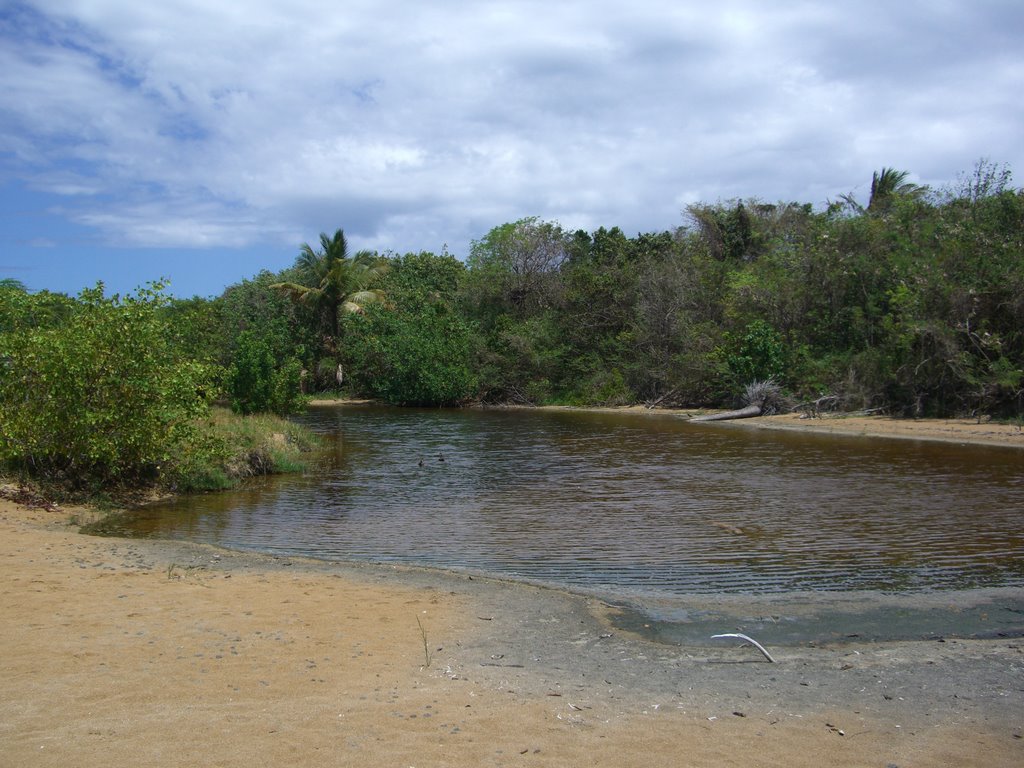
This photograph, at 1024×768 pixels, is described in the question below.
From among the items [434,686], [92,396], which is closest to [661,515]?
[434,686]

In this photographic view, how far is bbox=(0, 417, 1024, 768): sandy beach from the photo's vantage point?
16.7ft

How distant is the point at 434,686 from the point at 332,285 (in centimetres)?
4814

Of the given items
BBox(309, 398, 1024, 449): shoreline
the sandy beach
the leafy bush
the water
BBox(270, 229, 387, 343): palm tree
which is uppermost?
BBox(270, 229, 387, 343): palm tree

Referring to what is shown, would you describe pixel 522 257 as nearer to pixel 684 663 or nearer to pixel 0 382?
pixel 0 382

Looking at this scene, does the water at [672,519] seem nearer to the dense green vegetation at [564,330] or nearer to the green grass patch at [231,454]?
the green grass patch at [231,454]

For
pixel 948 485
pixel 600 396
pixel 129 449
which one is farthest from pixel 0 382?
pixel 600 396

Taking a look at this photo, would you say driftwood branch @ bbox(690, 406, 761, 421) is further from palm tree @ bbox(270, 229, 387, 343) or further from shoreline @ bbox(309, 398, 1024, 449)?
palm tree @ bbox(270, 229, 387, 343)

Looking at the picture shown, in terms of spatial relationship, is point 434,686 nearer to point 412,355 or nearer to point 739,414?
point 739,414

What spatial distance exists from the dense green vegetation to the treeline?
11 centimetres

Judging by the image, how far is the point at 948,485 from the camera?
57.1 ft

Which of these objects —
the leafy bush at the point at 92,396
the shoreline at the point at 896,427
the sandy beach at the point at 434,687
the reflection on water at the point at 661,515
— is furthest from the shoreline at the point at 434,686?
the shoreline at the point at 896,427

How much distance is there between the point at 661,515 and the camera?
49.0 feet

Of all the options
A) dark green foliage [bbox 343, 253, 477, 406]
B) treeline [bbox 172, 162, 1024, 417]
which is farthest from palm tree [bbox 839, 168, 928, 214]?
dark green foliage [bbox 343, 253, 477, 406]

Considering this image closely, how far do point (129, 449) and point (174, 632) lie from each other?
9.32 meters
